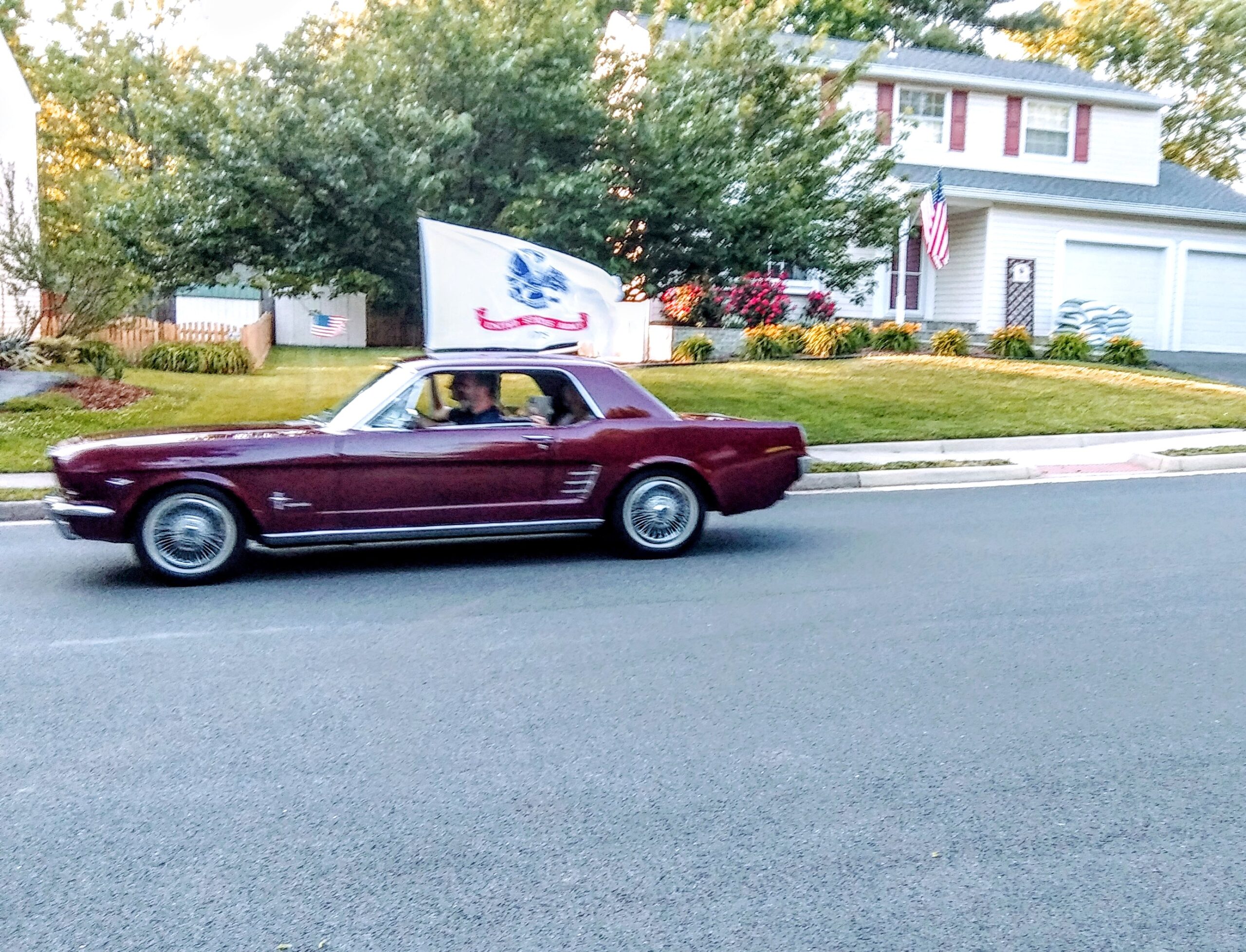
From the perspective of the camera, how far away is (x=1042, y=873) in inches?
146

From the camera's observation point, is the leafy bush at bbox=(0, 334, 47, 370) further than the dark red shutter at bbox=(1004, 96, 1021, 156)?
No

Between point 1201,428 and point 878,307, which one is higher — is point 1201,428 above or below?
below

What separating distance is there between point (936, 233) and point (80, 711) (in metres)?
21.5

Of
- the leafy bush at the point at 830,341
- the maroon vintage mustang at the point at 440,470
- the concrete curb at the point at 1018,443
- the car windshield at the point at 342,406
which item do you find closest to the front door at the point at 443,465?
the maroon vintage mustang at the point at 440,470

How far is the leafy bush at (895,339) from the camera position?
23453mm

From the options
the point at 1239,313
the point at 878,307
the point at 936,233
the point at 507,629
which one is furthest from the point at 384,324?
the point at 507,629

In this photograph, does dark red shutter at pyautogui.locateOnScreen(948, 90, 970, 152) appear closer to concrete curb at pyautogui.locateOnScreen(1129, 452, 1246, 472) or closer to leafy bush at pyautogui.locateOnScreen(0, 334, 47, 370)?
concrete curb at pyautogui.locateOnScreen(1129, 452, 1246, 472)

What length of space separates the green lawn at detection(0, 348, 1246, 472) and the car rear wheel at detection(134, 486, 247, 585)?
5345 mm

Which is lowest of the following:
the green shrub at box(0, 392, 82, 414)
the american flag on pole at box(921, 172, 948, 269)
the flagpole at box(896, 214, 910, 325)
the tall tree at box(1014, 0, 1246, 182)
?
the green shrub at box(0, 392, 82, 414)

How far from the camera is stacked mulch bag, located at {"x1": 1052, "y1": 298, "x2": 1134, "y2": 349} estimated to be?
26.2m

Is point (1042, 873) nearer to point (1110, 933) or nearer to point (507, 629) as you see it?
point (1110, 933)

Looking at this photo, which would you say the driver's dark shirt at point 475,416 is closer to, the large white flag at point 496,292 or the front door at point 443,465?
the front door at point 443,465

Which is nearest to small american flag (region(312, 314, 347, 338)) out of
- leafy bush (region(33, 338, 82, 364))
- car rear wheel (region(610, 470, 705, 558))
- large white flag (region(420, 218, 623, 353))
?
leafy bush (region(33, 338, 82, 364))

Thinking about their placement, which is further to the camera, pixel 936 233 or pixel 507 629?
pixel 936 233
